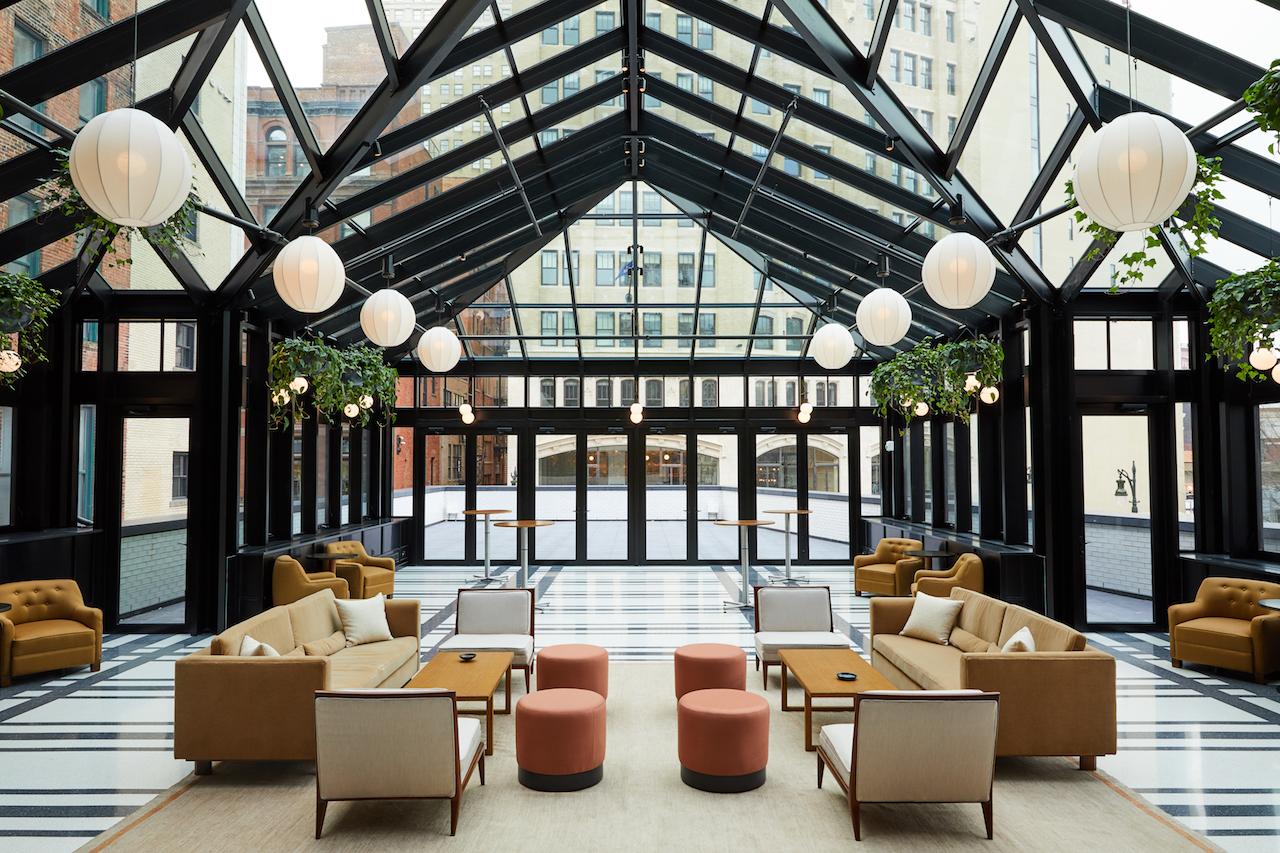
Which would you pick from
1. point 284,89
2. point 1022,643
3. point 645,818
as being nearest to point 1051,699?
point 1022,643

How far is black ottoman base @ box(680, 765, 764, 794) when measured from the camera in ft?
15.3

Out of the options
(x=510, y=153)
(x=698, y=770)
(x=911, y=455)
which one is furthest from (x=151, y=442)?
(x=911, y=455)

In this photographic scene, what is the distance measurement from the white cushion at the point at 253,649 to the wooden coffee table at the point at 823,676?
3.44 m

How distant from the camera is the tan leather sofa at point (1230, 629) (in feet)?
22.6

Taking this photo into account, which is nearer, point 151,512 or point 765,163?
point 765,163

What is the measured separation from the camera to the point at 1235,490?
8.84 meters

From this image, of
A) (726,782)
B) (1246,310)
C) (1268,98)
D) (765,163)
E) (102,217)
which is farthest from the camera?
(765,163)

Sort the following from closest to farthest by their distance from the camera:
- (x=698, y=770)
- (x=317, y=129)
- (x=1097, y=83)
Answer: (x=698, y=770), (x=1097, y=83), (x=317, y=129)

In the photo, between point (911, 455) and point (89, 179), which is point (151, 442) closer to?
point (89, 179)

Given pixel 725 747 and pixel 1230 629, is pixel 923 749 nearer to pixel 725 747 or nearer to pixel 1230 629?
pixel 725 747

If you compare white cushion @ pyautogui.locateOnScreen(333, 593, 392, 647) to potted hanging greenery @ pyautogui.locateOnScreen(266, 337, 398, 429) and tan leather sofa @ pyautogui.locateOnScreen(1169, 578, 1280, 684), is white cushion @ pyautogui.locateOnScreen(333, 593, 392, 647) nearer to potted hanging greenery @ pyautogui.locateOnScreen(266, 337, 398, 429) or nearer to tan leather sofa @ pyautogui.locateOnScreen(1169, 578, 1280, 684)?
potted hanging greenery @ pyautogui.locateOnScreen(266, 337, 398, 429)

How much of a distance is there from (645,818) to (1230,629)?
230 inches

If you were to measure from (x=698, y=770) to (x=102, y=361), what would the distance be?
8.43 metres

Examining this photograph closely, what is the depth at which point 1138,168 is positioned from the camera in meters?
3.56
